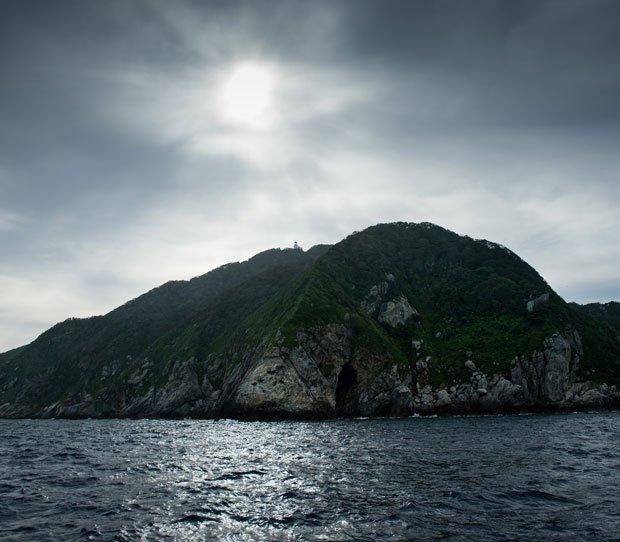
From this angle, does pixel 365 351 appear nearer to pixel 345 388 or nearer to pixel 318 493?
pixel 345 388

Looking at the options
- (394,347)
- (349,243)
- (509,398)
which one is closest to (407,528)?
(509,398)

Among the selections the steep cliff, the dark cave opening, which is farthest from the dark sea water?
the dark cave opening

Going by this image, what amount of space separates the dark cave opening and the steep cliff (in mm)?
371

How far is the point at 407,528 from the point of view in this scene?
1822 centimetres

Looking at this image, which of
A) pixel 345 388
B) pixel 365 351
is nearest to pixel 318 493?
pixel 345 388

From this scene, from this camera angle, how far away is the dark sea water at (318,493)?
1802cm

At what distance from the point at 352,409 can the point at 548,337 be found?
6211cm

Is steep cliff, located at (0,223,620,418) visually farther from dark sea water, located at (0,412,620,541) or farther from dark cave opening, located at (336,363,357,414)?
dark sea water, located at (0,412,620,541)

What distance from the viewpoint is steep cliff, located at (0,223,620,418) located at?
111m

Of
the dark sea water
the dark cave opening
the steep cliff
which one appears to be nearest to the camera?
the dark sea water

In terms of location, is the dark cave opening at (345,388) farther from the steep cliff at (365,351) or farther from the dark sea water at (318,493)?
the dark sea water at (318,493)

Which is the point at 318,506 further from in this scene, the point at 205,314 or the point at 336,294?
the point at 205,314

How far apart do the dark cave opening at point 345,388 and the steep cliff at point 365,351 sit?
37 centimetres

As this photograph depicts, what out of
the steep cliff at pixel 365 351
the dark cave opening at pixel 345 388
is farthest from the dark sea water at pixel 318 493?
the dark cave opening at pixel 345 388
